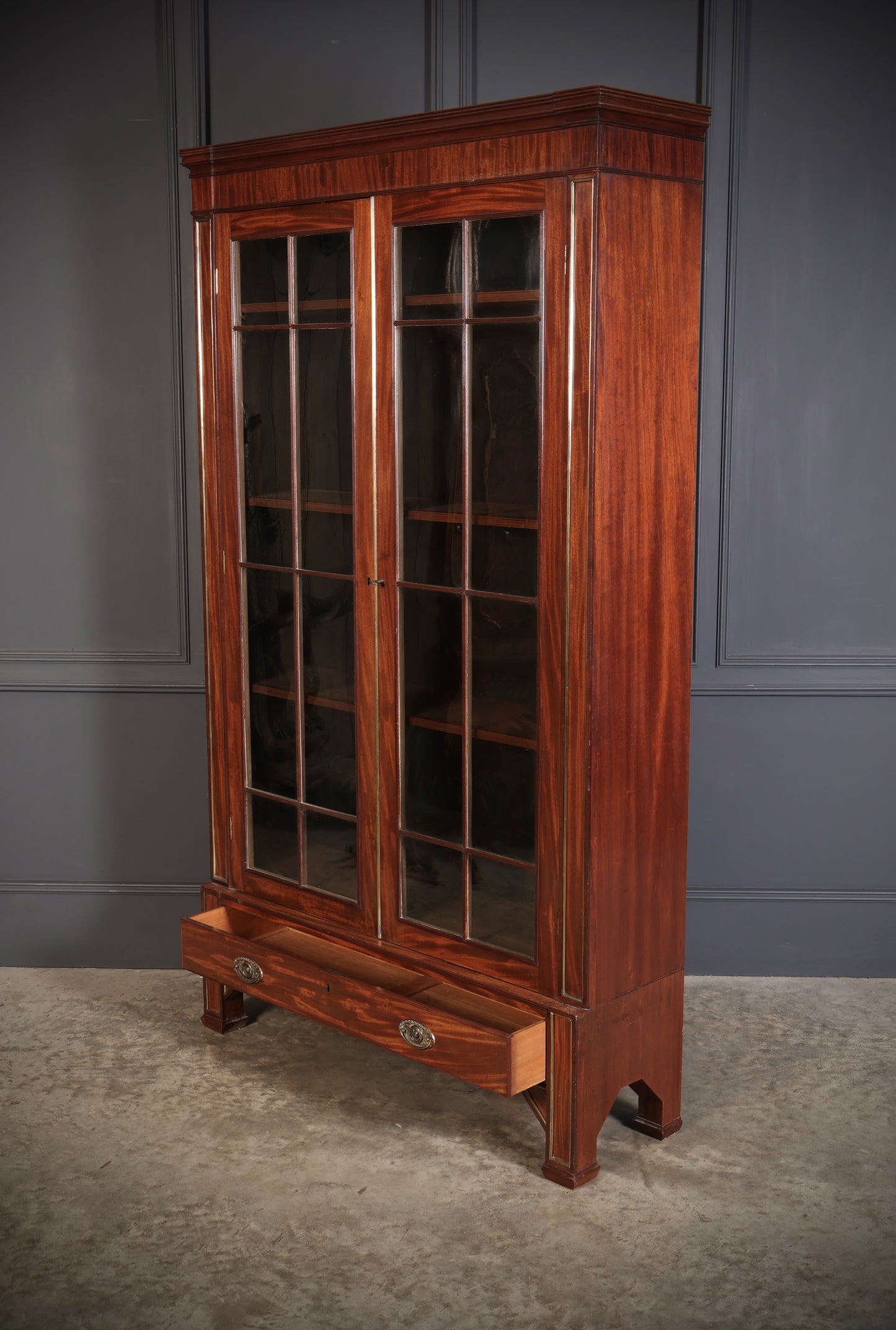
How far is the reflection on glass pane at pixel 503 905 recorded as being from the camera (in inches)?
102

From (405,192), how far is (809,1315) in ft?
7.05

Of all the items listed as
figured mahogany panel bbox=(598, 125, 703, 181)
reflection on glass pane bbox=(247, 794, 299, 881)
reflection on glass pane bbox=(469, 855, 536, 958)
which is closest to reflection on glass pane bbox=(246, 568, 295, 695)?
reflection on glass pane bbox=(247, 794, 299, 881)

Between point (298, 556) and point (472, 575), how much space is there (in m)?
0.50

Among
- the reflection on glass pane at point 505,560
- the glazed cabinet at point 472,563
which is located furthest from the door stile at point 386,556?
the reflection on glass pane at point 505,560

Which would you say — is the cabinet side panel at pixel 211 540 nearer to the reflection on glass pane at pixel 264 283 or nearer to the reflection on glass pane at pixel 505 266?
the reflection on glass pane at pixel 264 283

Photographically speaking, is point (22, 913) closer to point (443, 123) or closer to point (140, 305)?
point (140, 305)

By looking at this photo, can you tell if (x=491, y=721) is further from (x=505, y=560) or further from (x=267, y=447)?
(x=267, y=447)

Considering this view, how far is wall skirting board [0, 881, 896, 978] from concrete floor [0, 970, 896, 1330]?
0.23 metres

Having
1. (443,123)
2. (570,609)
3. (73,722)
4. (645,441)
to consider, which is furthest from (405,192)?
(73,722)

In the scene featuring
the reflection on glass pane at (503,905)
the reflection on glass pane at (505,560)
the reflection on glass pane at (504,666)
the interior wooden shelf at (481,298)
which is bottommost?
the reflection on glass pane at (503,905)

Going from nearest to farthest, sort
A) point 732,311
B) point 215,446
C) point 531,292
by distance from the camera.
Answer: point 531,292
point 215,446
point 732,311

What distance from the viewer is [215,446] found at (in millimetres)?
2992

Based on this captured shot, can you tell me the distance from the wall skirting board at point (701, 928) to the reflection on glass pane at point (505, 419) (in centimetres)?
152

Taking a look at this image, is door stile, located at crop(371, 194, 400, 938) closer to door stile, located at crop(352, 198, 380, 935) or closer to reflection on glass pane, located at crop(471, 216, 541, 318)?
door stile, located at crop(352, 198, 380, 935)
